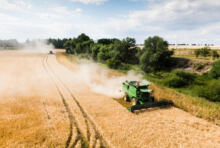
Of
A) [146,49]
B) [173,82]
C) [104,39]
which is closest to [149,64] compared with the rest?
Answer: [146,49]

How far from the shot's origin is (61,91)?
18.7 meters

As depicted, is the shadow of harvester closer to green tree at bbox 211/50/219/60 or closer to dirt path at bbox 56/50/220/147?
dirt path at bbox 56/50/220/147

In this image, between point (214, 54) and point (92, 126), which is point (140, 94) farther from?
point (214, 54)

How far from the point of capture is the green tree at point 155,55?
130 feet

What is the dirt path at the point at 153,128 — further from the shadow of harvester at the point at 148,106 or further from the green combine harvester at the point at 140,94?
the green combine harvester at the point at 140,94

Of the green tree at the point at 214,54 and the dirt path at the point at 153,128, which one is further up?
the green tree at the point at 214,54

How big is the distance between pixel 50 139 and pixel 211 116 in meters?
14.3

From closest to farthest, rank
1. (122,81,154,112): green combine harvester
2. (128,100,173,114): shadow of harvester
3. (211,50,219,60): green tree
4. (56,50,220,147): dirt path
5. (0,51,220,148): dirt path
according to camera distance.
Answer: (0,51,220,148): dirt path
(56,50,220,147): dirt path
(128,100,173,114): shadow of harvester
(122,81,154,112): green combine harvester
(211,50,219,60): green tree

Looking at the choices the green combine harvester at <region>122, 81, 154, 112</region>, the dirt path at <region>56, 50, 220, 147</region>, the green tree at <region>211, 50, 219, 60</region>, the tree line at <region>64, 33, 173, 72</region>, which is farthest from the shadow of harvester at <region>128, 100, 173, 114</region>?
the green tree at <region>211, 50, 219, 60</region>

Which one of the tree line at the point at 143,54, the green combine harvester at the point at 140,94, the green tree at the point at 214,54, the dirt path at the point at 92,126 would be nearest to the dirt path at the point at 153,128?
the dirt path at the point at 92,126

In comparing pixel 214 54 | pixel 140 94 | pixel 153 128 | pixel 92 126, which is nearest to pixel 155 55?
pixel 214 54

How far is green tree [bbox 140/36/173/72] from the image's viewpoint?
3967cm

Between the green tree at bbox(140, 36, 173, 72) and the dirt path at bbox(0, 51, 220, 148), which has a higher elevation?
the green tree at bbox(140, 36, 173, 72)

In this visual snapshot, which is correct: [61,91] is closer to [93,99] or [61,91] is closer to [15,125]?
[93,99]
